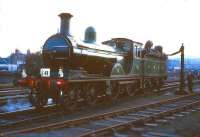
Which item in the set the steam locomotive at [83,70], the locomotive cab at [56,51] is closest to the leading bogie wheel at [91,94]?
the steam locomotive at [83,70]

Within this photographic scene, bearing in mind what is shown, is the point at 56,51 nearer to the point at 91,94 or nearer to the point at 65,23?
the point at 65,23

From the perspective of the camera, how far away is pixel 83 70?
14.8 meters

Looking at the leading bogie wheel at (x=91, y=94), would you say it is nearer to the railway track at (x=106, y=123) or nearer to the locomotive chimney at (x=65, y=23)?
the railway track at (x=106, y=123)

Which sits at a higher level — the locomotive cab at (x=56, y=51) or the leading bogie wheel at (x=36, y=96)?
the locomotive cab at (x=56, y=51)

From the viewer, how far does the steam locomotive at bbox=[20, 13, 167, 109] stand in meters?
13.6

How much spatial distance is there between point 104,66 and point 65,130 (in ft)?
24.9

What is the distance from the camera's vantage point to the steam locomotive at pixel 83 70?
1355 centimetres

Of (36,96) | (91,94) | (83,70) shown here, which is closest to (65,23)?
(83,70)

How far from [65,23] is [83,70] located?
2164 mm

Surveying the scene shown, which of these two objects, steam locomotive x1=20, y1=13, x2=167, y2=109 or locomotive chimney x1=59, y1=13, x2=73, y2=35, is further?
locomotive chimney x1=59, y1=13, x2=73, y2=35

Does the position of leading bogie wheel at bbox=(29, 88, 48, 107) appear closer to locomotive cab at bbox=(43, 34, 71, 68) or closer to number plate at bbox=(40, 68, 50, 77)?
number plate at bbox=(40, 68, 50, 77)

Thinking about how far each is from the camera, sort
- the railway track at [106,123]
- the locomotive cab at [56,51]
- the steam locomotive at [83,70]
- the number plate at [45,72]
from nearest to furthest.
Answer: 1. the railway track at [106,123]
2. the steam locomotive at [83,70]
3. the number plate at [45,72]
4. the locomotive cab at [56,51]

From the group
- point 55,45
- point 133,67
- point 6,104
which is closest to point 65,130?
point 55,45

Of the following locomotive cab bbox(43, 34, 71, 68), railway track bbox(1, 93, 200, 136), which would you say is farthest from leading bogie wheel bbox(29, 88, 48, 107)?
railway track bbox(1, 93, 200, 136)
